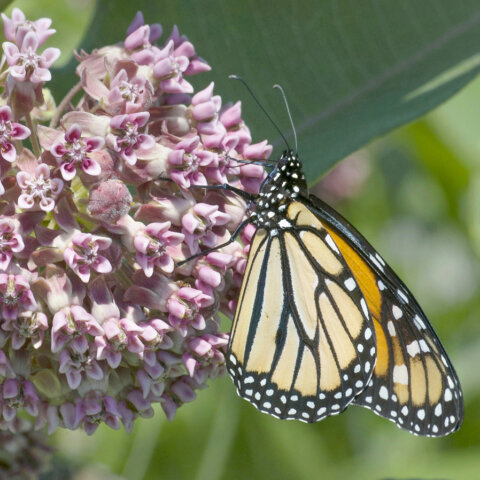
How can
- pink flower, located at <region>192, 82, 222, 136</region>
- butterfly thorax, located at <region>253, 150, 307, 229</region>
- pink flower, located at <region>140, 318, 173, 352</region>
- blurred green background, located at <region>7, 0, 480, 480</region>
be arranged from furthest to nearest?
blurred green background, located at <region>7, 0, 480, 480</region> → butterfly thorax, located at <region>253, 150, 307, 229</region> → pink flower, located at <region>192, 82, 222, 136</region> → pink flower, located at <region>140, 318, 173, 352</region>

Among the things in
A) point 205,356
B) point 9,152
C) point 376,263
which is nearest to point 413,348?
point 376,263

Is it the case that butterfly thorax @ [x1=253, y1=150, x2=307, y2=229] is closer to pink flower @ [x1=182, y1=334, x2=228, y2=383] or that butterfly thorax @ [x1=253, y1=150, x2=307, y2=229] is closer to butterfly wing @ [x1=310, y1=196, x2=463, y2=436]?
butterfly wing @ [x1=310, y1=196, x2=463, y2=436]

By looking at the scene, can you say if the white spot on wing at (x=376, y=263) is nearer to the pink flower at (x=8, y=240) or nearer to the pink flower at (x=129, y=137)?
the pink flower at (x=129, y=137)

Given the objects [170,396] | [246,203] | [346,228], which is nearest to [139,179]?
[246,203]

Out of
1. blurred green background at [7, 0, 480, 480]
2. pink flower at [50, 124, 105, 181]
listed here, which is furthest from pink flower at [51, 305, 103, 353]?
blurred green background at [7, 0, 480, 480]

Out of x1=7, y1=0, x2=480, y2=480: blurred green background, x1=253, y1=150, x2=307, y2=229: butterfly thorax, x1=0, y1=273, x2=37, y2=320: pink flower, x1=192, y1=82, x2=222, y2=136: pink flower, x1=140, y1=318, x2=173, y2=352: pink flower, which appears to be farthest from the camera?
x1=7, y1=0, x2=480, y2=480: blurred green background

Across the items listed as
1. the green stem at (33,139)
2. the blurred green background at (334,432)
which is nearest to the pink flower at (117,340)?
the green stem at (33,139)
